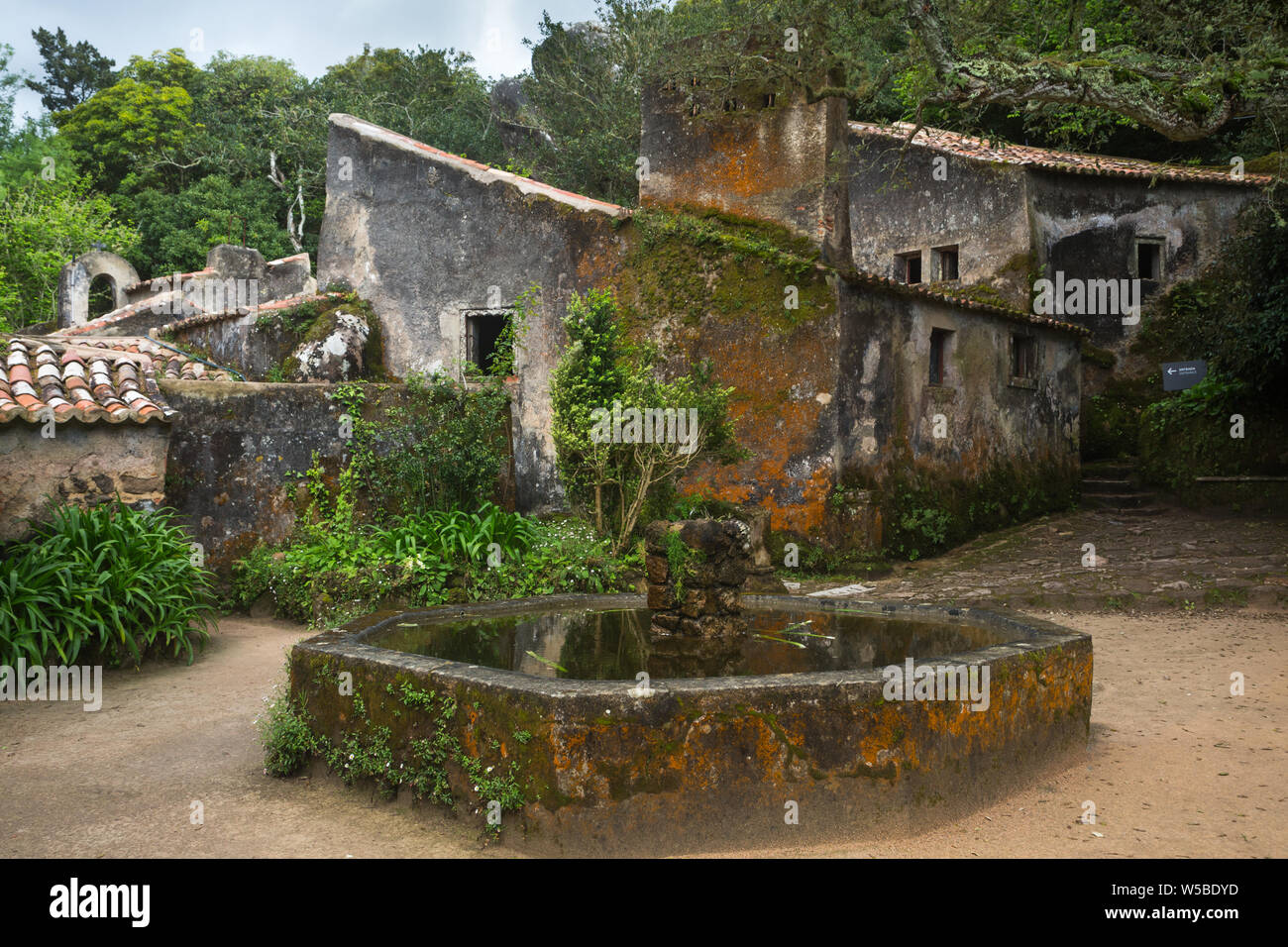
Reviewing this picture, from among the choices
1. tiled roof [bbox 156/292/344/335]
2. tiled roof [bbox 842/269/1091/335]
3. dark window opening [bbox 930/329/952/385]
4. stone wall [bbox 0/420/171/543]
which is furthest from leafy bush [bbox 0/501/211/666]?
dark window opening [bbox 930/329/952/385]

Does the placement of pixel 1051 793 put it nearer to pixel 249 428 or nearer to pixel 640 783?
pixel 640 783

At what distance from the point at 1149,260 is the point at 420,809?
19.7 meters

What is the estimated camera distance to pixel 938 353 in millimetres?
13883

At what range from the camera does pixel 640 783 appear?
3781 mm

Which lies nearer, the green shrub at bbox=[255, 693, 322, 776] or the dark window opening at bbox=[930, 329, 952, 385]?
the green shrub at bbox=[255, 693, 322, 776]

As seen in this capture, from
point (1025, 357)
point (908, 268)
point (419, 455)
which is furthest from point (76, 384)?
point (908, 268)

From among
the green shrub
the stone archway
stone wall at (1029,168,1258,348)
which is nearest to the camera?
the green shrub

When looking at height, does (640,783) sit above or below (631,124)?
below

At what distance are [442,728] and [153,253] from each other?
1153 inches

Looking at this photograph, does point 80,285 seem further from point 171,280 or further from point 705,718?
point 705,718

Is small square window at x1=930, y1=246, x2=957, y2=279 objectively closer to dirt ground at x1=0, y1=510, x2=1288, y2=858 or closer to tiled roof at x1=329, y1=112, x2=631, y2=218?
tiled roof at x1=329, y1=112, x2=631, y2=218

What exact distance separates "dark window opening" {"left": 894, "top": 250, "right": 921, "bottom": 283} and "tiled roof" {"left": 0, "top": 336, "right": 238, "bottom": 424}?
14.4 meters

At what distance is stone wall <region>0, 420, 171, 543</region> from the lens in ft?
26.9

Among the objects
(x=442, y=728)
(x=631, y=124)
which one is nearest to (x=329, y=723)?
(x=442, y=728)
